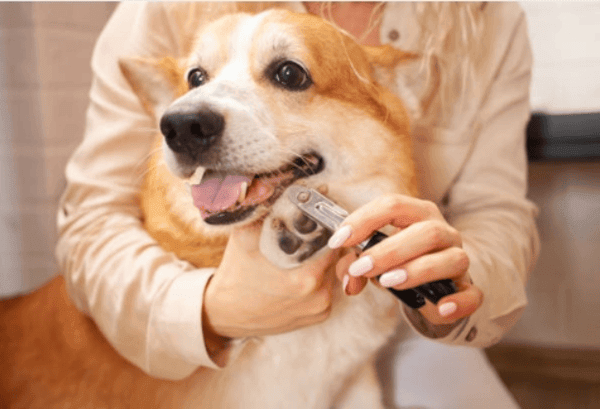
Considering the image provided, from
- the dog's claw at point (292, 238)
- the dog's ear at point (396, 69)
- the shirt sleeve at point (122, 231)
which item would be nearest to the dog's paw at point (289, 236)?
the dog's claw at point (292, 238)

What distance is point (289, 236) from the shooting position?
49 cm

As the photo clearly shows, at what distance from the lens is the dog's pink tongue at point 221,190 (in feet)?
1.59

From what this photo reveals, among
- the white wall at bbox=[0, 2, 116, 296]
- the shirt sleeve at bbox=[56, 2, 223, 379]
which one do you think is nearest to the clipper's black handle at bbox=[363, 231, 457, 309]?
the shirt sleeve at bbox=[56, 2, 223, 379]

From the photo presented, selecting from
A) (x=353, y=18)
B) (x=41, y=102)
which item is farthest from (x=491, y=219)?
(x=41, y=102)

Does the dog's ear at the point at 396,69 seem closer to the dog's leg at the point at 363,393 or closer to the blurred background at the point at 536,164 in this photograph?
the blurred background at the point at 536,164

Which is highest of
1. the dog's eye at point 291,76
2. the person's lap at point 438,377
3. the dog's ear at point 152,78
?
the dog's eye at point 291,76

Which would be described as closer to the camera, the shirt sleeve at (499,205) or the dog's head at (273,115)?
the dog's head at (273,115)

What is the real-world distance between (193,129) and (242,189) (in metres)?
0.08

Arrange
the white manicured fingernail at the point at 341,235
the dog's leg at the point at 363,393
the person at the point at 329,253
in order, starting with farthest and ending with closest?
the dog's leg at the point at 363,393, the person at the point at 329,253, the white manicured fingernail at the point at 341,235

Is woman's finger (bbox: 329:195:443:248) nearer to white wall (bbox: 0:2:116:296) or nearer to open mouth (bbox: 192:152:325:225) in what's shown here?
open mouth (bbox: 192:152:325:225)

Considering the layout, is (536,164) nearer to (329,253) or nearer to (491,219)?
(491,219)

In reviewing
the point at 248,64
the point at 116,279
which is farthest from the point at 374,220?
the point at 116,279

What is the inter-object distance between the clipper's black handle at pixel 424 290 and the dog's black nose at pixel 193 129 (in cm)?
18

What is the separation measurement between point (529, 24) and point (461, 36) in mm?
94
